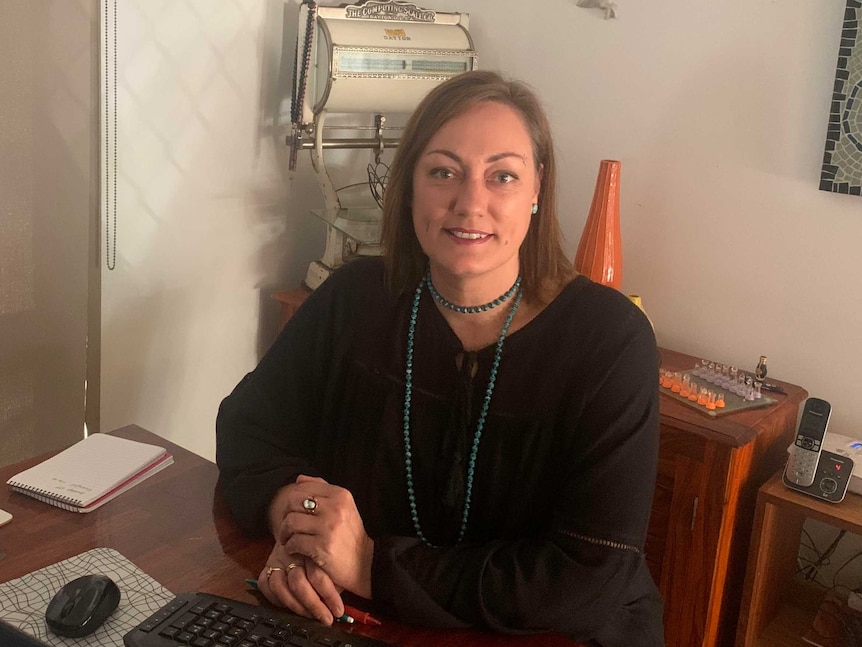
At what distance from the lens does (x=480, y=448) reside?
1209 millimetres

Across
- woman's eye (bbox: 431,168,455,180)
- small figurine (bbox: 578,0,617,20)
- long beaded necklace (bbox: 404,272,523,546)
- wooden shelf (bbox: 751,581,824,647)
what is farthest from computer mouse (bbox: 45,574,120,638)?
small figurine (bbox: 578,0,617,20)

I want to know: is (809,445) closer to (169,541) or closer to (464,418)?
(464,418)

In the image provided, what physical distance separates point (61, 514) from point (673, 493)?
1.14 m

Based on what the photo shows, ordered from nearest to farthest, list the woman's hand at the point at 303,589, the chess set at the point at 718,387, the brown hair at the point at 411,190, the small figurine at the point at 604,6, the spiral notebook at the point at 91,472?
the woman's hand at the point at 303,589, the spiral notebook at the point at 91,472, the brown hair at the point at 411,190, the chess set at the point at 718,387, the small figurine at the point at 604,6

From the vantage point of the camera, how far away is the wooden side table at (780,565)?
1.58 metres

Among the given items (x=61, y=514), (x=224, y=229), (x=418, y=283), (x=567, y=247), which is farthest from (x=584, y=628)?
(x=224, y=229)

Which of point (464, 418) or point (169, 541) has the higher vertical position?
point (464, 418)

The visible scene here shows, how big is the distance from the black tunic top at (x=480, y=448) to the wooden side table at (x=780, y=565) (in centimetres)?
51

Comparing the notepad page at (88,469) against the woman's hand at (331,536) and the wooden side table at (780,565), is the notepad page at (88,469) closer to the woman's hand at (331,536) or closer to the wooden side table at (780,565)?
the woman's hand at (331,536)

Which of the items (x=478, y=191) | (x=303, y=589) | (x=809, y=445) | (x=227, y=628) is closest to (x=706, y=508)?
(x=809, y=445)

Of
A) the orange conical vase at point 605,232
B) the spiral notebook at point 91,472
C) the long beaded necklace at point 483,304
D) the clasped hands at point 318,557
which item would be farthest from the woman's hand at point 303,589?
the orange conical vase at point 605,232

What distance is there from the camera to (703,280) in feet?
6.73

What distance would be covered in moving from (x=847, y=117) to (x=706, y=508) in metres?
0.87

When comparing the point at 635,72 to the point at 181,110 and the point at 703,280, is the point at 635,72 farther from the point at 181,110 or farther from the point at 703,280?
the point at 181,110
